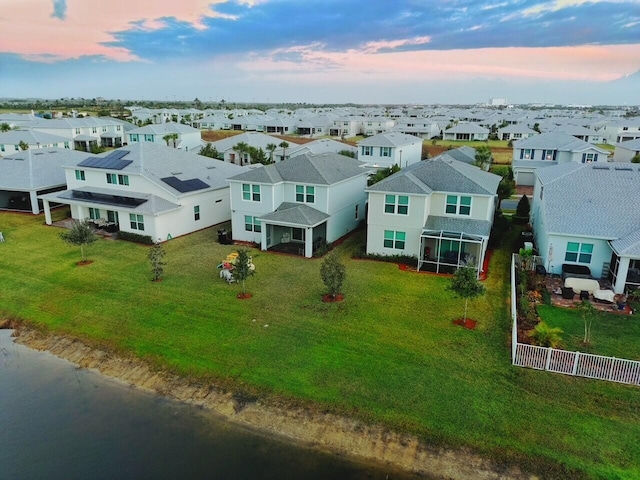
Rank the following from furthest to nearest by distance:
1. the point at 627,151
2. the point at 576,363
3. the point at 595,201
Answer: the point at 627,151
the point at 595,201
the point at 576,363

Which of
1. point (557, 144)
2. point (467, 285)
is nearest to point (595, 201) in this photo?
point (467, 285)

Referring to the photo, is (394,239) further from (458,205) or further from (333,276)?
(333,276)

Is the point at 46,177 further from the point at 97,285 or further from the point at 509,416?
the point at 509,416

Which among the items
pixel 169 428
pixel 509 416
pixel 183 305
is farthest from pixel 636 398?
pixel 183 305

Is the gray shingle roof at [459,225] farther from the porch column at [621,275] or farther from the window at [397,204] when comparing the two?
the porch column at [621,275]

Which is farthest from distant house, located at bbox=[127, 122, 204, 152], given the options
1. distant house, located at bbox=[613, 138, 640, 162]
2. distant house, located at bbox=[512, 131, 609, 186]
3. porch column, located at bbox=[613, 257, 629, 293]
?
porch column, located at bbox=[613, 257, 629, 293]

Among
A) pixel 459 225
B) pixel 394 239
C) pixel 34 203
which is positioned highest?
pixel 459 225
